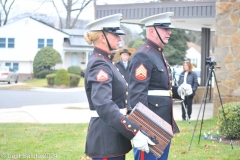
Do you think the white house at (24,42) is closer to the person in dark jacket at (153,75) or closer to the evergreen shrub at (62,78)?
the evergreen shrub at (62,78)

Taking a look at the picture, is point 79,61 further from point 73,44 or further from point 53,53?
point 53,53

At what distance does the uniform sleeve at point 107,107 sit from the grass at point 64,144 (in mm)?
3701

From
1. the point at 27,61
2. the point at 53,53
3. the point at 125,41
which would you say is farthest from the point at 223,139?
the point at 125,41

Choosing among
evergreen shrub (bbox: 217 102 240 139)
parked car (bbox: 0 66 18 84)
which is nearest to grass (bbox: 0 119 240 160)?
evergreen shrub (bbox: 217 102 240 139)

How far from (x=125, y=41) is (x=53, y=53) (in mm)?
23986

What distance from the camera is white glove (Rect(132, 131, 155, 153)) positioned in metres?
3.51

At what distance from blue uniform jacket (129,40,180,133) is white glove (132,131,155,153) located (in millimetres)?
1210

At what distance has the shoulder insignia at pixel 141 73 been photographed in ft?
15.8

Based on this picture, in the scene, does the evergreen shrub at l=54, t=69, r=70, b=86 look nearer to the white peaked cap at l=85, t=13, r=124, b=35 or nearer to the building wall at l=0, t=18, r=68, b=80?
the building wall at l=0, t=18, r=68, b=80

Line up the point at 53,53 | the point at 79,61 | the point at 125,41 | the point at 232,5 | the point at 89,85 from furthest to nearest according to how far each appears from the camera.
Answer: the point at 125,41
the point at 79,61
the point at 53,53
the point at 232,5
the point at 89,85

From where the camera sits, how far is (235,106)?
29.2 ft

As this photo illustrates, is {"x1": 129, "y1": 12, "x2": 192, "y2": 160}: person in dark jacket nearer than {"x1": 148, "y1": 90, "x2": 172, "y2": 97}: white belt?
Yes

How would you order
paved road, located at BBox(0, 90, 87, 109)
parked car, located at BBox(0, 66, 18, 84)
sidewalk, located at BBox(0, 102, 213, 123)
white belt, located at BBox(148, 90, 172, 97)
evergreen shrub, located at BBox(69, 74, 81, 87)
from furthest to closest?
1. parked car, located at BBox(0, 66, 18, 84)
2. evergreen shrub, located at BBox(69, 74, 81, 87)
3. paved road, located at BBox(0, 90, 87, 109)
4. sidewalk, located at BBox(0, 102, 213, 123)
5. white belt, located at BBox(148, 90, 172, 97)

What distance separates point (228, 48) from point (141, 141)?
905 cm
